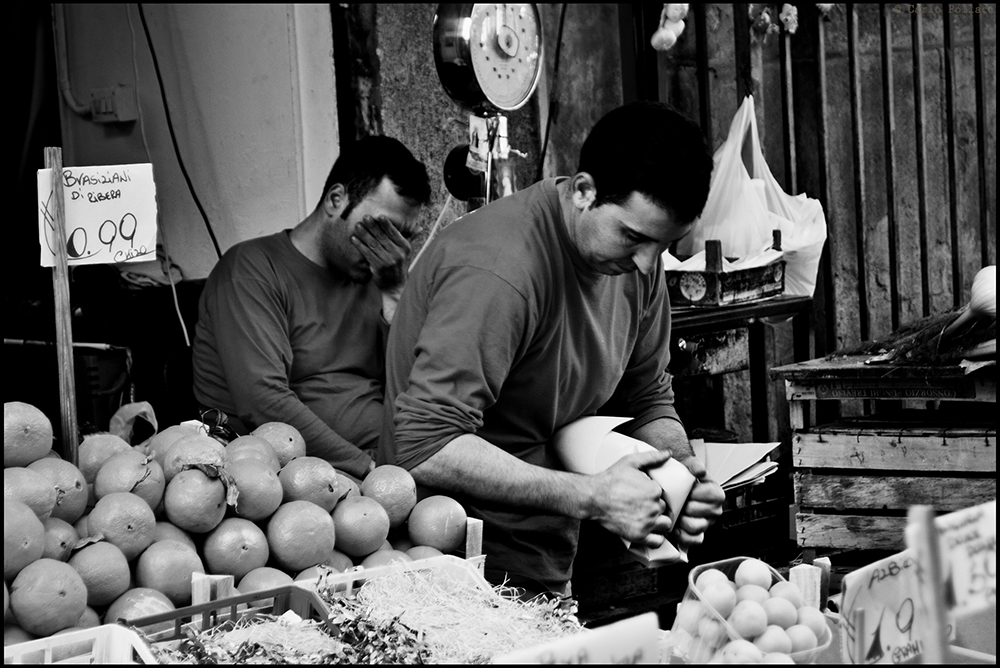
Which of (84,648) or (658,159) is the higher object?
(658,159)

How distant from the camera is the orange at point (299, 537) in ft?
5.80

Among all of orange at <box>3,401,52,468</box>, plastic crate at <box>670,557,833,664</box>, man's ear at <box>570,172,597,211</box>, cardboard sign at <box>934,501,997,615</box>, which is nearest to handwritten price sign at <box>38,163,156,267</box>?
orange at <box>3,401,52,468</box>

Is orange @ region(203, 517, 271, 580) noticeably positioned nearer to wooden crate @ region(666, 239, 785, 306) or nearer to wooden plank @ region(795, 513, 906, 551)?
wooden plank @ region(795, 513, 906, 551)

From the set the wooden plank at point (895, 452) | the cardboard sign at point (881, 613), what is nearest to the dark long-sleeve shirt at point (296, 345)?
the wooden plank at point (895, 452)

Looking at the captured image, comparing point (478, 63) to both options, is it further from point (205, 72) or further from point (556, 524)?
point (556, 524)

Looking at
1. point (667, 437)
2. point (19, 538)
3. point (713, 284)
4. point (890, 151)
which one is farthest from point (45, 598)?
point (890, 151)

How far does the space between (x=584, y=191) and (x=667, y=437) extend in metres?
0.73

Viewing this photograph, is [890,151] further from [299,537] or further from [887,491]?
[299,537]

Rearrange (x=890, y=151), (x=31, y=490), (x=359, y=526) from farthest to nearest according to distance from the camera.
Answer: (x=890, y=151), (x=359, y=526), (x=31, y=490)

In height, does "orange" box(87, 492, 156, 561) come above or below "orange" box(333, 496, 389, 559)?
above

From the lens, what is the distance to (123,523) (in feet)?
5.29

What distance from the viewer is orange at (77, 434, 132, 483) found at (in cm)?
187

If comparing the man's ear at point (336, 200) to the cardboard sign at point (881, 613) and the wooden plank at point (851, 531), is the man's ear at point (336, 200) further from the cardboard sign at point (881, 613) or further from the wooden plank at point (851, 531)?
the cardboard sign at point (881, 613)

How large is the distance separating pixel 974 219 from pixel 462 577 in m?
3.71
